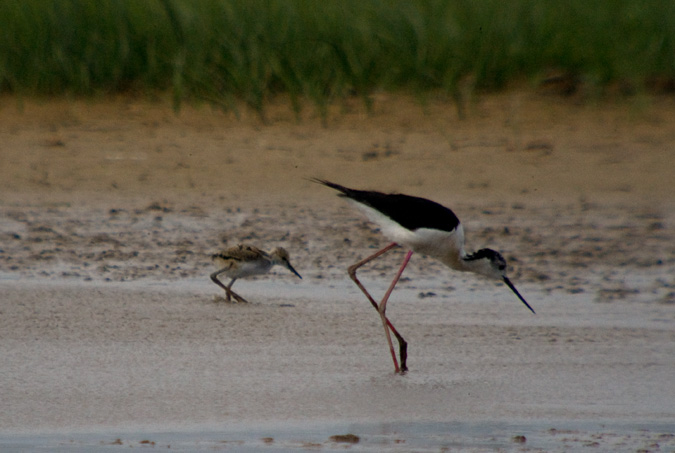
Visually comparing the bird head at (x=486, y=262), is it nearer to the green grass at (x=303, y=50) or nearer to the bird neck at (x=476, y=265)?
the bird neck at (x=476, y=265)

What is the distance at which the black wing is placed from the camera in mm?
5223

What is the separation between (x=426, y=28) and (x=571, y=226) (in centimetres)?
336

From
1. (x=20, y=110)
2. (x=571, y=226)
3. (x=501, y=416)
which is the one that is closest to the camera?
(x=501, y=416)

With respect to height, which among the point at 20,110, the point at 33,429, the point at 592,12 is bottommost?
the point at 20,110

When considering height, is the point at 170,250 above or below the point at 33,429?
below

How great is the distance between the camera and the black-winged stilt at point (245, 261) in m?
6.16

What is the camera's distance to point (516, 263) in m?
6.70

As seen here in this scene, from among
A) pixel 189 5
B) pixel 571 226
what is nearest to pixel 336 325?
pixel 571 226

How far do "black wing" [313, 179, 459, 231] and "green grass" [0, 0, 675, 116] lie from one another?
4.75 meters

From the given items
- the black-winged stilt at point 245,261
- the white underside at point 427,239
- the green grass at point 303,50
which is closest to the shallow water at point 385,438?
the white underside at point 427,239

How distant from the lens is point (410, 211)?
5.25 meters

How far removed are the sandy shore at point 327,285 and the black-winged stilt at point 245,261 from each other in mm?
141

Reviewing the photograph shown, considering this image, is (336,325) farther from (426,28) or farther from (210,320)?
(426,28)

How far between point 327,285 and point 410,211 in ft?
3.75
